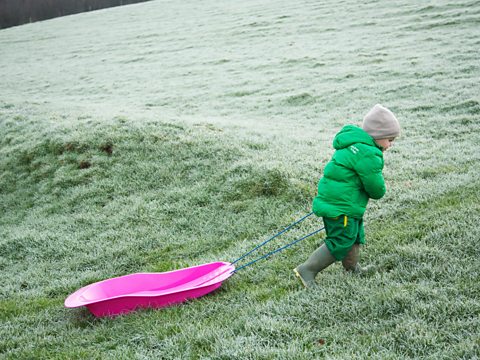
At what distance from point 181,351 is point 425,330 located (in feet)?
6.66

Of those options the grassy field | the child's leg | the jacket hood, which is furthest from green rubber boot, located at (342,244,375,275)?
the jacket hood

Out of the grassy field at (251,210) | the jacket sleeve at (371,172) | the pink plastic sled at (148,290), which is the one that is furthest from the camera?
the pink plastic sled at (148,290)

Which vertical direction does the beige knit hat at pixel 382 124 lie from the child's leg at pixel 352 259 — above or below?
above

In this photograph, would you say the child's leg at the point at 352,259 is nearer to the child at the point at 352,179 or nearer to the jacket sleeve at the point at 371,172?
the child at the point at 352,179

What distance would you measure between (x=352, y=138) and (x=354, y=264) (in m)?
1.33

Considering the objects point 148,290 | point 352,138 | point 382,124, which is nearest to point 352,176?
point 352,138

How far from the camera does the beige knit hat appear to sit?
168 inches

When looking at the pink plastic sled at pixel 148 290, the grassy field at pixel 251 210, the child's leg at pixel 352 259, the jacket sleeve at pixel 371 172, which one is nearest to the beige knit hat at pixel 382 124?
the jacket sleeve at pixel 371 172

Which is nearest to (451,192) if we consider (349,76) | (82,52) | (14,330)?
(14,330)

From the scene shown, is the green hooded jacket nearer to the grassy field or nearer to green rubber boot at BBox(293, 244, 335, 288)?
green rubber boot at BBox(293, 244, 335, 288)

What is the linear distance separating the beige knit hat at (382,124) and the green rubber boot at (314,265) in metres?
1.24

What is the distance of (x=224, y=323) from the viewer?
13.8 feet

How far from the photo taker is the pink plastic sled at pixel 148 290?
486 cm

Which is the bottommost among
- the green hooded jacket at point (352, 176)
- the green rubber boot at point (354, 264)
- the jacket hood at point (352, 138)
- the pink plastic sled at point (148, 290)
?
the pink plastic sled at point (148, 290)
